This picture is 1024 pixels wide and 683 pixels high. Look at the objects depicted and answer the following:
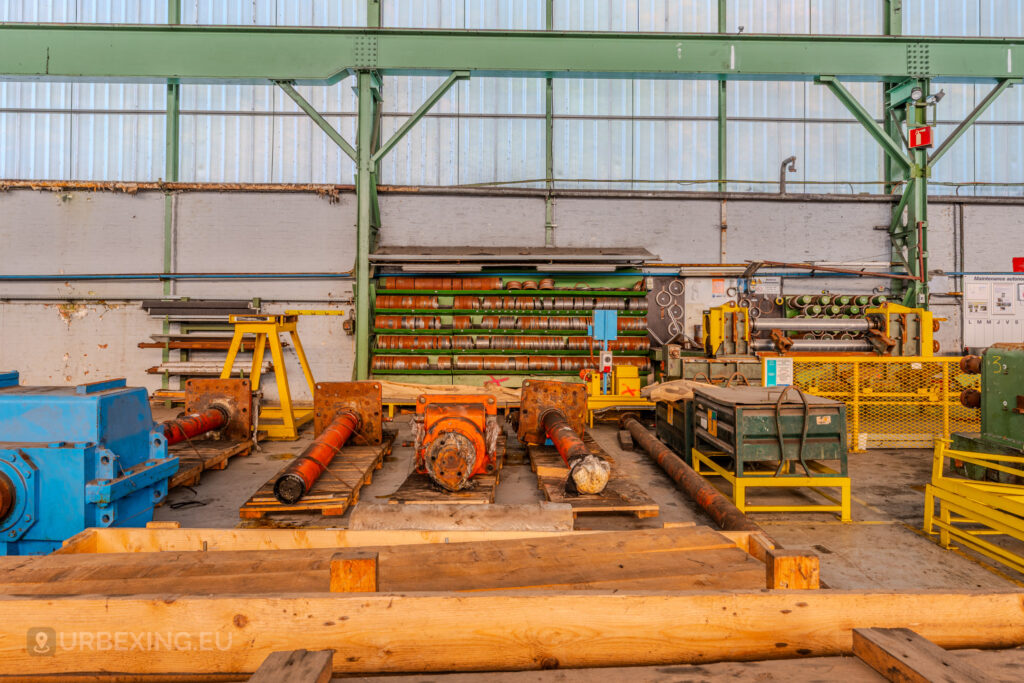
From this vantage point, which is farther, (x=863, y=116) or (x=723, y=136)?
(x=723, y=136)

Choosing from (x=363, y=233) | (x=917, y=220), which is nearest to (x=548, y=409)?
(x=363, y=233)

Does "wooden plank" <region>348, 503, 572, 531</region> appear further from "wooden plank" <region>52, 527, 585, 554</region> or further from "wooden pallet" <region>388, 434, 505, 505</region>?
"wooden pallet" <region>388, 434, 505, 505</region>

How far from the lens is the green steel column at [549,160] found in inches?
354

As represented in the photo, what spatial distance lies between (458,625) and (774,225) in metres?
9.52

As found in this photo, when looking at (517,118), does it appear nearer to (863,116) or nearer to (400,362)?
(400,362)

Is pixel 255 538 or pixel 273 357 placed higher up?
pixel 273 357

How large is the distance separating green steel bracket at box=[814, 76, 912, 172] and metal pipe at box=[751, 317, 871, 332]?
8.91 ft

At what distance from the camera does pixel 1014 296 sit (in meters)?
8.99

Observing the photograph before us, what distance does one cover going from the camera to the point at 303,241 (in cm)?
881

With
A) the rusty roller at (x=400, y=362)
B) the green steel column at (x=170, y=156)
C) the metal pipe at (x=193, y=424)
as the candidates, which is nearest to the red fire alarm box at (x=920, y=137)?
the rusty roller at (x=400, y=362)

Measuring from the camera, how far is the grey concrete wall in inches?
341

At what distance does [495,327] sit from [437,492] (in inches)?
186

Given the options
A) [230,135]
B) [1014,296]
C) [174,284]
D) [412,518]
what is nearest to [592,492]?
[412,518]

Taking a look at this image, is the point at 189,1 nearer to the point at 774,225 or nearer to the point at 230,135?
the point at 230,135
